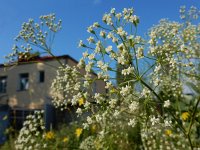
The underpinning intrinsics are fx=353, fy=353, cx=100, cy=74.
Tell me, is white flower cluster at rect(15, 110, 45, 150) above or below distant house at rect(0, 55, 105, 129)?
below

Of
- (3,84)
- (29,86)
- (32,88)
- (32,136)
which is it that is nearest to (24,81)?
(29,86)

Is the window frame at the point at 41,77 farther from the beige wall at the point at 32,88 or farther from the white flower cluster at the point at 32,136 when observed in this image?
the white flower cluster at the point at 32,136

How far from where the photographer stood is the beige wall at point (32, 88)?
2320 cm

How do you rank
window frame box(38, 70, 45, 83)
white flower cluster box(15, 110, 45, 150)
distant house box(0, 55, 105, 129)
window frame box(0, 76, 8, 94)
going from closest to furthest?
1. white flower cluster box(15, 110, 45, 150)
2. distant house box(0, 55, 105, 129)
3. window frame box(38, 70, 45, 83)
4. window frame box(0, 76, 8, 94)

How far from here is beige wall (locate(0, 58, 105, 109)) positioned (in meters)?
23.2

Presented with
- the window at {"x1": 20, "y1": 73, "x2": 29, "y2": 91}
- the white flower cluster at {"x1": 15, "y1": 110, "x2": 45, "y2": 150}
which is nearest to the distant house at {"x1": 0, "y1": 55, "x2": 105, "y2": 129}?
the window at {"x1": 20, "y1": 73, "x2": 29, "y2": 91}

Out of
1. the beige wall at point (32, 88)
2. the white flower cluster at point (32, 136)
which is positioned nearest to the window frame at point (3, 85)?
the beige wall at point (32, 88)

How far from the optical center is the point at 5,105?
23.0 meters

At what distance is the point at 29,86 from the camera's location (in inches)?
948

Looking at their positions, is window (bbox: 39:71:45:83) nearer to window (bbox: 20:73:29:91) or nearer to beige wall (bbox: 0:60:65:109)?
beige wall (bbox: 0:60:65:109)

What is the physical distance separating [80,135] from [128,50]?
14.0 feet

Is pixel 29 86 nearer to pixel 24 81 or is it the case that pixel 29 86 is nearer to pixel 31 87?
pixel 31 87

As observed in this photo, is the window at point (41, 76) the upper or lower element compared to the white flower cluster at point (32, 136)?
upper

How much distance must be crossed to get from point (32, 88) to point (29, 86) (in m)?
0.31
